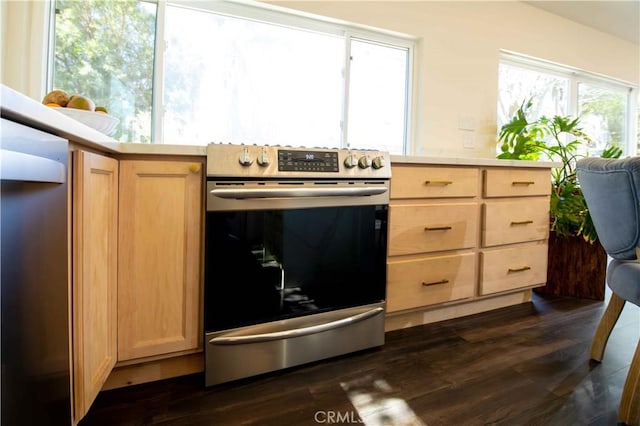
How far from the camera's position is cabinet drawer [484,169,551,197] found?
179 centimetres

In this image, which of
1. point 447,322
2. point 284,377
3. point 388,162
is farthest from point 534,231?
point 284,377

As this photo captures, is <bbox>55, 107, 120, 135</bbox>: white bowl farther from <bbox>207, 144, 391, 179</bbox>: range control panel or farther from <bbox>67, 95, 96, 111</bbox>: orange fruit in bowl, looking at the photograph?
<bbox>207, 144, 391, 179</bbox>: range control panel

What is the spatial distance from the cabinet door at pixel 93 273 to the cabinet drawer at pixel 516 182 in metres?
1.81

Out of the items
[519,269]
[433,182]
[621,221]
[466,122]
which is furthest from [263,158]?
[466,122]

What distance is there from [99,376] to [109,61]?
1.49 meters

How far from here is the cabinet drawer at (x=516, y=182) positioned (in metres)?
1.79

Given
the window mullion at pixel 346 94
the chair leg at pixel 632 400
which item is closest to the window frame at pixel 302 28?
the window mullion at pixel 346 94

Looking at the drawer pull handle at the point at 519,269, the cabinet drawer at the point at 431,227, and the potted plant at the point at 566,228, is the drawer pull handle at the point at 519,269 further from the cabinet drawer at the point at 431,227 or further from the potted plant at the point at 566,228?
the potted plant at the point at 566,228

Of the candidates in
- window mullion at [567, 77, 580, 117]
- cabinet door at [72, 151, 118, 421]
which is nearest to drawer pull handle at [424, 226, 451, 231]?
cabinet door at [72, 151, 118, 421]

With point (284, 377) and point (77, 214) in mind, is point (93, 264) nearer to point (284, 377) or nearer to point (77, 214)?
point (77, 214)

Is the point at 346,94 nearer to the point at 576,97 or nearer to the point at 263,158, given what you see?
the point at 263,158

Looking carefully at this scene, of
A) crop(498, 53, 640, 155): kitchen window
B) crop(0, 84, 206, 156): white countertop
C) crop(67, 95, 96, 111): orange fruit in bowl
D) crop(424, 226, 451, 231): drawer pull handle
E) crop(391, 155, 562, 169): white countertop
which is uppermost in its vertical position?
crop(498, 53, 640, 155): kitchen window

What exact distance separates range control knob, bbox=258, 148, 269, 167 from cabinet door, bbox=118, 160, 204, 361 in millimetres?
222

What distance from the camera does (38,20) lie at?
1.44 meters
